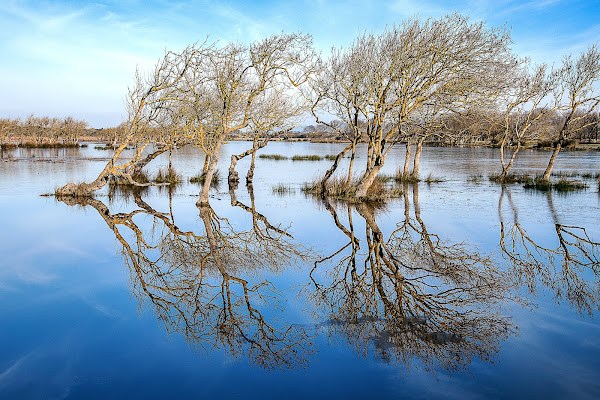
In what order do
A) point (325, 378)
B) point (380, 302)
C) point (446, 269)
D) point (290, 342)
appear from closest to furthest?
point (325, 378), point (290, 342), point (380, 302), point (446, 269)

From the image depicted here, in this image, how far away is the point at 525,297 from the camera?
779cm

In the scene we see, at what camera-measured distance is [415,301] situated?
7.55 meters

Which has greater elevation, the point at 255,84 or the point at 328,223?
the point at 255,84

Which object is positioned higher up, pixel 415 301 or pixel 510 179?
pixel 510 179

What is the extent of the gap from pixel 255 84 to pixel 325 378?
51.1ft

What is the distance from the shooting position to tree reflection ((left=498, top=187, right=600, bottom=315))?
8008mm

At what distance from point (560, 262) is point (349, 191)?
449 inches

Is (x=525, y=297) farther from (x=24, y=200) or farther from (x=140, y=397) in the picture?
(x=24, y=200)

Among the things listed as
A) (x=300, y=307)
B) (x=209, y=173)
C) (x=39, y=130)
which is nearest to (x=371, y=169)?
(x=209, y=173)

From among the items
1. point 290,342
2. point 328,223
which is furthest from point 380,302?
point 328,223

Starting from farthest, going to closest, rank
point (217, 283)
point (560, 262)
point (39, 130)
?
point (39, 130)
point (560, 262)
point (217, 283)

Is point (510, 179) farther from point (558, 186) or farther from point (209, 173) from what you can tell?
point (209, 173)

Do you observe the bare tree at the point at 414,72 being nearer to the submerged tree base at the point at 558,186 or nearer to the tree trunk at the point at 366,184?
the tree trunk at the point at 366,184

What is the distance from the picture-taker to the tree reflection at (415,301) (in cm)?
589
